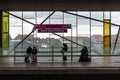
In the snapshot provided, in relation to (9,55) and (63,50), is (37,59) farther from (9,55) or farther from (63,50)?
(9,55)

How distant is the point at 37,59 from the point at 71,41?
61.1 ft

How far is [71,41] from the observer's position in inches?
1938
